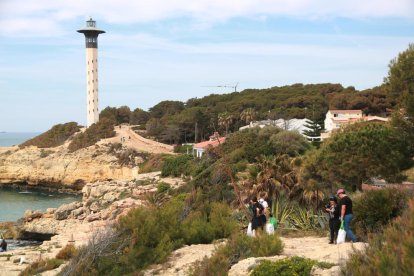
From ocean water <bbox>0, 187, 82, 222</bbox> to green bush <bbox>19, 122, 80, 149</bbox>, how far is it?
1796cm

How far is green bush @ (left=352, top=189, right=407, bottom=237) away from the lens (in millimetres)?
12570

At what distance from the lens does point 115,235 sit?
42.3 feet

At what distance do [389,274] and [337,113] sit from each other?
189 feet

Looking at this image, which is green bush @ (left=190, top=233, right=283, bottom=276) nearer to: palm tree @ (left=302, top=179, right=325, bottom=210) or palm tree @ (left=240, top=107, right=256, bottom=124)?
palm tree @ (left=302, top=179, right=325, bottom=210)

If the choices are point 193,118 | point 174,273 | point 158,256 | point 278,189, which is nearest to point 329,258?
point 174,273

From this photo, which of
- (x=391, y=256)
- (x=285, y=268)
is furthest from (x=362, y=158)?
(x=391, y=256)

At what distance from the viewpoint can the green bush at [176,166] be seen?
48216mm

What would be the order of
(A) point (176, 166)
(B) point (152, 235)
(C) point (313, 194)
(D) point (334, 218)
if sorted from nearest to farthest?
(D) point (334, 218) → (B) point (152, 235) → (C) point (313, 194) → (A) point (176, 166)

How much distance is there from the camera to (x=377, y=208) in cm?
1284

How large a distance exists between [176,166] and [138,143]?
22.4m

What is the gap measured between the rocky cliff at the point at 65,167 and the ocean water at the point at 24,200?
2.43 metres

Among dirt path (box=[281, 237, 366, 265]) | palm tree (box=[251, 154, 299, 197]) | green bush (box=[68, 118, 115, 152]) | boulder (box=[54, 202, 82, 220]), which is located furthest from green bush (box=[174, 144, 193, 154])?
dirt path (box=[281, 237, 366, 265])

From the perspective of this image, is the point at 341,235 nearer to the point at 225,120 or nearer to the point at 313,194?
the point at 313,194

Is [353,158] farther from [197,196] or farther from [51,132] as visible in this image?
[51,132]
